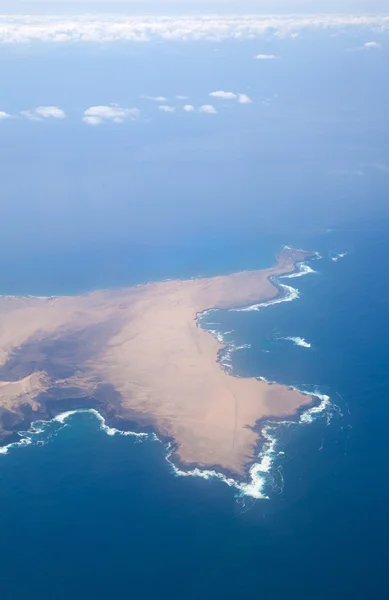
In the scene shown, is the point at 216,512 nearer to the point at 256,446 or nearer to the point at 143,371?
the point at 256,446

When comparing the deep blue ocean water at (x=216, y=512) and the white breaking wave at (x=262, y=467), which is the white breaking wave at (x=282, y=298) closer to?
the deep blue ocean water at (x=216, y=512)

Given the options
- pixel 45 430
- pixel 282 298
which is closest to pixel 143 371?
pixel 45 430

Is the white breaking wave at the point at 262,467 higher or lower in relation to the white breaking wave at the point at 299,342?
lower

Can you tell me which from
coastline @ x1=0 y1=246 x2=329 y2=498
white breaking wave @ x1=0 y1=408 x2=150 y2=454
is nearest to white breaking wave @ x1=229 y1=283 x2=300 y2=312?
coastline @ x1=0 y1=246 x2=329 y2=498

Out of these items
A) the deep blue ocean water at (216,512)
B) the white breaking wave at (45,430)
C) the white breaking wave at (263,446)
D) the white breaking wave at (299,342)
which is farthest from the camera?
the white breaking wave at (299,342)

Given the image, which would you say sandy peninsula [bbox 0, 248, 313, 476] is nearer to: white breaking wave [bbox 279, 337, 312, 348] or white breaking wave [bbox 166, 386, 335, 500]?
white breaking wave [bbox 166, 386, 335, 500]

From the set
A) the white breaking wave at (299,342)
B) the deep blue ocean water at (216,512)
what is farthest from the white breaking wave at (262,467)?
the white breaking wave at (299,342)
